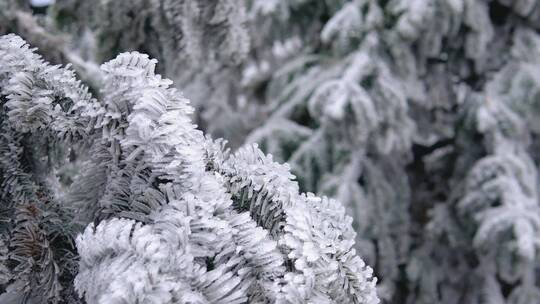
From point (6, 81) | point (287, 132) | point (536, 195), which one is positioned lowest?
point (6, 81)

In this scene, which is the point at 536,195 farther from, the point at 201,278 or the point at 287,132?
the point at 201,278

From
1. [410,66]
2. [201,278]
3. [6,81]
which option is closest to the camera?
[201,278]

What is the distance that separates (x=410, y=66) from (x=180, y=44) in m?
1.62

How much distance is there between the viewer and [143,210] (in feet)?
2.47

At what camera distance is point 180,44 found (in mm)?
1595

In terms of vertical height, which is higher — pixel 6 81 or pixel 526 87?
pixel 526 87

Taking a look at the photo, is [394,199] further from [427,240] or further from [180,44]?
[180,44]

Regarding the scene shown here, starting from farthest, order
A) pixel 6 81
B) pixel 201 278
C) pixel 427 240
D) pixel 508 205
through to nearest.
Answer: pixel 427 240 → pixel 508 205 → pixel 6 81 → pixel 201 278

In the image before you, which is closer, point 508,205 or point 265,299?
point 265,299

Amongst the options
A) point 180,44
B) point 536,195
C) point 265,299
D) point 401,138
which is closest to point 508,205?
point 536,195

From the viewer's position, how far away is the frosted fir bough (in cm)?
67

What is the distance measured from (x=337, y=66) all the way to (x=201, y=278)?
2.47 metres

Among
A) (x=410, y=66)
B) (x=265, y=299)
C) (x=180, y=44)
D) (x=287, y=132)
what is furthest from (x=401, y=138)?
(x=265, y=299)

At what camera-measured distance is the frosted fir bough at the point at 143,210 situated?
0.67 meters
